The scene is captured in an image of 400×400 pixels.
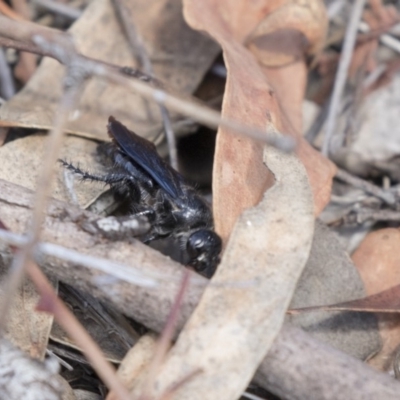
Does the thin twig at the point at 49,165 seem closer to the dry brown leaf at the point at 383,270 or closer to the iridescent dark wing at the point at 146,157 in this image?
the iridescent dark wing at the point at 146,157

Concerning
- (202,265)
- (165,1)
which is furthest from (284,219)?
(165,1)

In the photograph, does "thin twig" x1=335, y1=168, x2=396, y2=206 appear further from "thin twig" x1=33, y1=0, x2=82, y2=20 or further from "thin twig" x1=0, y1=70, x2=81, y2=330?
"thin twig" x1=0, y1=70, x2=81, y2=330

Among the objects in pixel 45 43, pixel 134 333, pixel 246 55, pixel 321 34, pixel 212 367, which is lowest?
pixel 134 333

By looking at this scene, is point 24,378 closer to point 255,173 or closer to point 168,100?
point 168,100

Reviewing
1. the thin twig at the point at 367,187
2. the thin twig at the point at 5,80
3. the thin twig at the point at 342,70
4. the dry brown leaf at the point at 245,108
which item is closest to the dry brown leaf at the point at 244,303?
the dry brown leaf at the point at 245,108

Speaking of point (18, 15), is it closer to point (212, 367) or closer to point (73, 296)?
point (73, 296)

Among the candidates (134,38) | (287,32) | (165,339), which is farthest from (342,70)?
(165,339)
